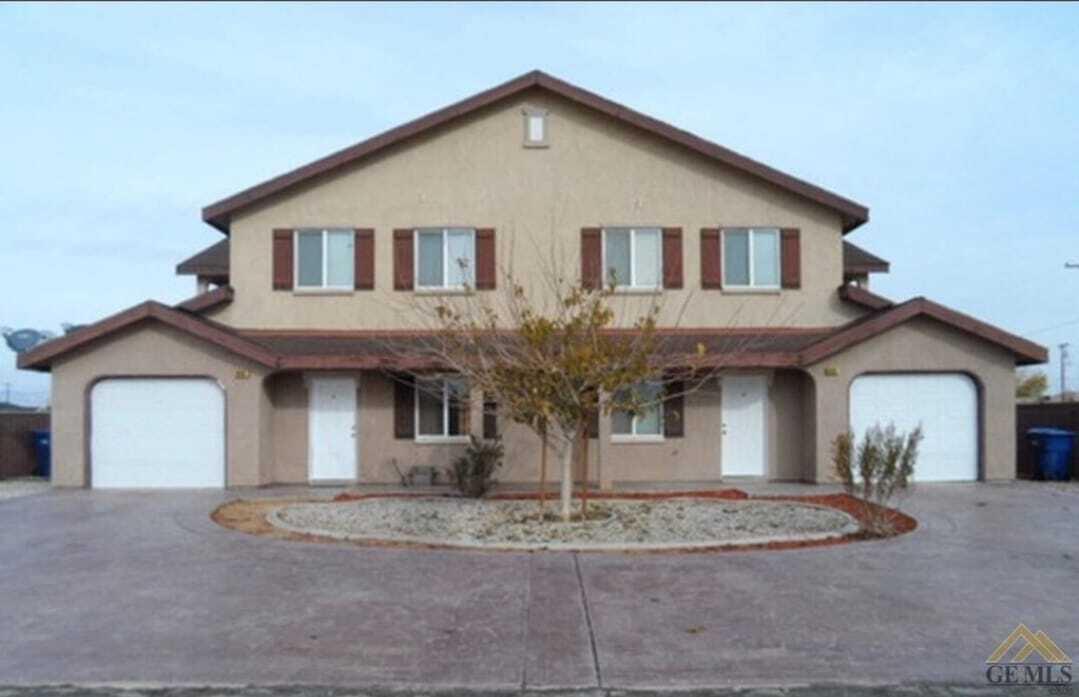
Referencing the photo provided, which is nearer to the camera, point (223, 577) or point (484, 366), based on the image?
point (223, 577)

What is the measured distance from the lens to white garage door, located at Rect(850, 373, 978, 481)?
1914cm

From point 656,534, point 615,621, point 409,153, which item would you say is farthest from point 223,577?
point 409,153

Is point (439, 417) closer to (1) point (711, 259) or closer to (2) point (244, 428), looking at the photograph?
(2) point (244, 428)

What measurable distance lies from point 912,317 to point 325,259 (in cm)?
1152

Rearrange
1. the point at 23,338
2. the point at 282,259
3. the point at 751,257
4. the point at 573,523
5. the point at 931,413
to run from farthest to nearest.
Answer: the point at 23,338 → the point at 751,257 → the point at 282,259 → the point at 931,413 → the point at 573,523

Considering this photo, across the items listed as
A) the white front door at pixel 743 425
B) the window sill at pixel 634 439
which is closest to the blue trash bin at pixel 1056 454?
the white front door at pixel 743 425

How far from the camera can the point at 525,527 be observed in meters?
13.2

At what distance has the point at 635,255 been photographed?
65.2ft

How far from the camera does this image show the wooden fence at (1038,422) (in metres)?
20.6

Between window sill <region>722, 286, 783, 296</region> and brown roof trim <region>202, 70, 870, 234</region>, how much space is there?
198cm

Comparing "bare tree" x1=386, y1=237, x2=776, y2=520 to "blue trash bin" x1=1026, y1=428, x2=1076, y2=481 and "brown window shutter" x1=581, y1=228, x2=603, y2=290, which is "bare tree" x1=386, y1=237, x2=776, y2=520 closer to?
"brown window shutter" x1=581, y1=228, x2=603, y2=290

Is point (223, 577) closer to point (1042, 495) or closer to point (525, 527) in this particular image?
point (525, 527)

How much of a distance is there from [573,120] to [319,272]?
5.98 meters

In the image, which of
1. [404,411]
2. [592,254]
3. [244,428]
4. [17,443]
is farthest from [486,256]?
[17,443]
